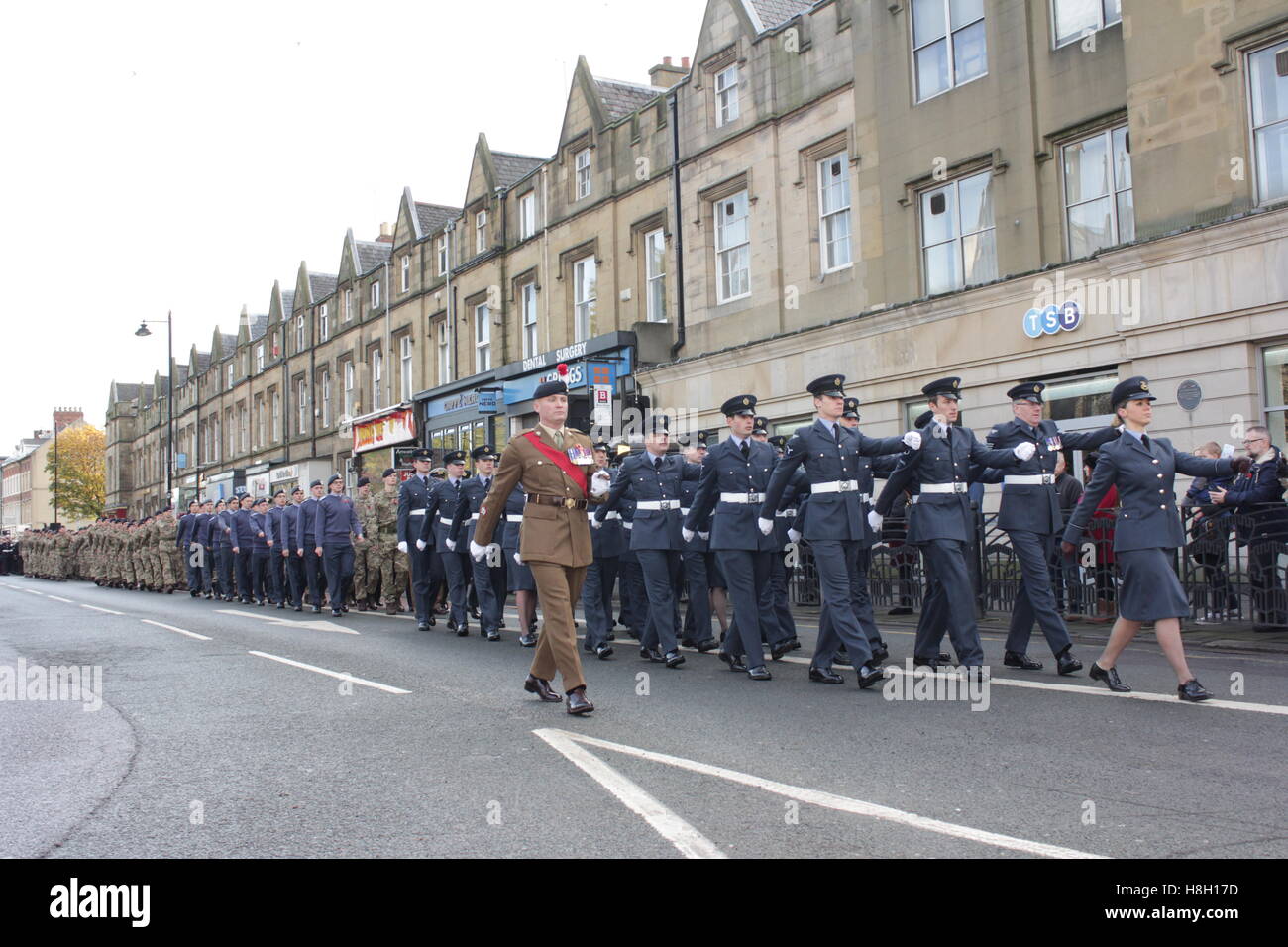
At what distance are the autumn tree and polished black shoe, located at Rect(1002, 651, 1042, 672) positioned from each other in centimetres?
8337

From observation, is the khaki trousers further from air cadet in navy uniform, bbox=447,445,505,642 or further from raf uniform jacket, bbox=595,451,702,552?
air cadet in navy uniform, bbox=447,445,505,642

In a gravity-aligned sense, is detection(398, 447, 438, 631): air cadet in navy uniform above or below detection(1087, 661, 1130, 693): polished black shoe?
above

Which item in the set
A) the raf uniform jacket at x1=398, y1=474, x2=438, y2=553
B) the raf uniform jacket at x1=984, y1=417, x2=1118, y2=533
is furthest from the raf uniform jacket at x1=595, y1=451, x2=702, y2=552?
the raf uniform jacket at x1=398, y1=474, x2=438, y2=553

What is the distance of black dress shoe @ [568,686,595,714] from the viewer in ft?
24.3

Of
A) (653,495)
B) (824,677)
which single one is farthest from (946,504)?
(653,495)

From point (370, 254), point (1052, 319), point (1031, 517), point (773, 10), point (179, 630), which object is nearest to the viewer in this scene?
point (1031, 517)

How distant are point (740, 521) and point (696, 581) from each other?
1837 mm

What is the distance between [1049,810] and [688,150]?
22054 mm

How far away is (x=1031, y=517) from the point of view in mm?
8898

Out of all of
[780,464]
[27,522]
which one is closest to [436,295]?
[780,464]

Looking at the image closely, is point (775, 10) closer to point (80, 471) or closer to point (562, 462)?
point (562, 462)

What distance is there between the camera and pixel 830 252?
2195cm

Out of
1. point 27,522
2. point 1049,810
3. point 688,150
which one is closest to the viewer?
point 1049,810
